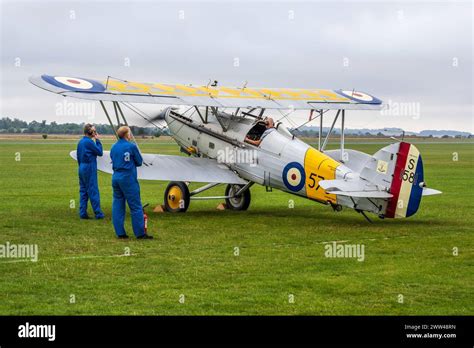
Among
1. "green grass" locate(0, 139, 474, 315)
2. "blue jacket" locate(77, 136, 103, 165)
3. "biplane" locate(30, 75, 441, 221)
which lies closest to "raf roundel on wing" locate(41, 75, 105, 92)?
"biplane" locate(30, 75, 441, 221)

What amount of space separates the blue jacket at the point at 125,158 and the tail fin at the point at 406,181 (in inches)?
170

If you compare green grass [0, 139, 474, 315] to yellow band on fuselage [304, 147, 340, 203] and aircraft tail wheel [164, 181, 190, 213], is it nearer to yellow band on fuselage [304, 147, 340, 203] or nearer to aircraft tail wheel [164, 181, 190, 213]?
aircraft tail wheel [164, 181, 190, 213]

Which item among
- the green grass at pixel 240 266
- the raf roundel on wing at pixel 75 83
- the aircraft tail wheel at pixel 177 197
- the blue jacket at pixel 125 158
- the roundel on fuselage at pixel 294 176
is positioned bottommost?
the green grass at pixel 240 266

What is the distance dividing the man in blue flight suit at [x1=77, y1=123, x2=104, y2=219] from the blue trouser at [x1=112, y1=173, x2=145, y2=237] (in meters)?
2.80

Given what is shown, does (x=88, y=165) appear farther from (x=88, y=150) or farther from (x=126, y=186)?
(x=126, y=186)

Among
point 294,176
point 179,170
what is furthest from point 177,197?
point 294,176

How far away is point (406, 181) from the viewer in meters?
13.7

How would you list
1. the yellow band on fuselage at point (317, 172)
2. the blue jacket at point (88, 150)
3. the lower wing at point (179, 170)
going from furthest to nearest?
the lower wing at point (179, 170) → the blue jacket at point (88, 150) → the yellow band on fuselage at point (317, 172)

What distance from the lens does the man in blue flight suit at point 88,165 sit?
15164 mm

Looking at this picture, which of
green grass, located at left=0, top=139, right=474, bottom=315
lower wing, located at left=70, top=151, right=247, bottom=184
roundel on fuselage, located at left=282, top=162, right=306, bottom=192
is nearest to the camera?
green grass, located at left=0, top=139, right=474, bottom=315

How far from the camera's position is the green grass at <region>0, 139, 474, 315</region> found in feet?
26.6

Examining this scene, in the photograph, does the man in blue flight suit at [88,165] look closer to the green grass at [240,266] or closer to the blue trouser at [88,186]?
the blue trouser at [88,186]

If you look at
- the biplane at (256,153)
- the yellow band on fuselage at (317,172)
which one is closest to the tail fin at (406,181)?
the biplane at (256,153)

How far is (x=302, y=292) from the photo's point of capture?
Result: 8.72 metres
